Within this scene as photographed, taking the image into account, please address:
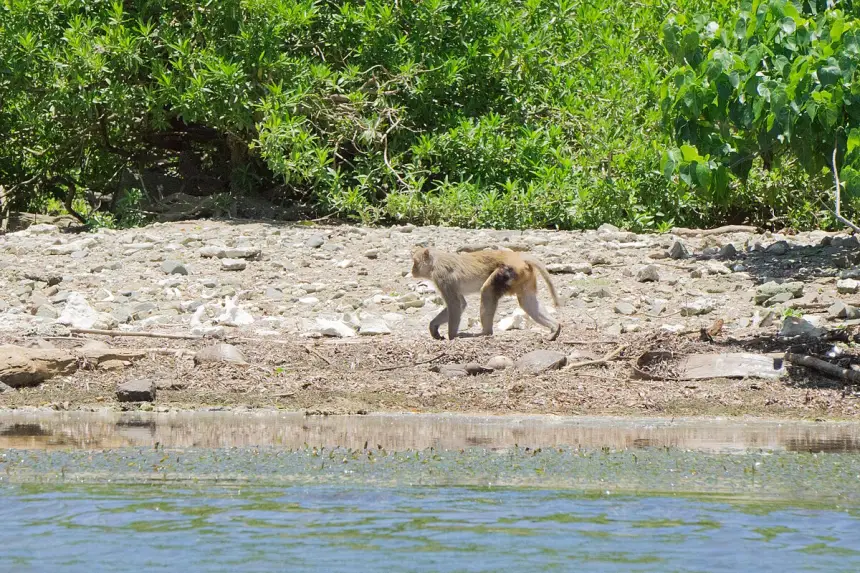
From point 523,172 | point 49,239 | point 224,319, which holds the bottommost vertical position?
point 224,319

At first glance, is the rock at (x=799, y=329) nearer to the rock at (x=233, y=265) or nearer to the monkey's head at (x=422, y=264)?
the monkey's head at (x=422, y=264)

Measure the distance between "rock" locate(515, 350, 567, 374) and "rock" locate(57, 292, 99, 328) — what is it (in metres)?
4.80

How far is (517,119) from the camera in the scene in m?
21.4

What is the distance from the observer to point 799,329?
39.7 ft

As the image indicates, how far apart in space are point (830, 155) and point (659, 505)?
485 cm

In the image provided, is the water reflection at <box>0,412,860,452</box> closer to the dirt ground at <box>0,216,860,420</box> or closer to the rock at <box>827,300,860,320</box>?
the dirt ground at <box>0,216,860,420</box>

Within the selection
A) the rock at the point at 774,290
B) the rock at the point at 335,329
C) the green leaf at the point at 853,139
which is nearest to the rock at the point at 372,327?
the rock at the point at 335,329

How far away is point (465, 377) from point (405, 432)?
1.90 m

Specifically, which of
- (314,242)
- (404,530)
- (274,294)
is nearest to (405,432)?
(404,530)

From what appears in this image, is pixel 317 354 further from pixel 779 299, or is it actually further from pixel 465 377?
pixel 779 299

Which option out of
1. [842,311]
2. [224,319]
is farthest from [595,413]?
[224,319]

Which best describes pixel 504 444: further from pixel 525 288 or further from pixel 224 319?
pixel 224 319

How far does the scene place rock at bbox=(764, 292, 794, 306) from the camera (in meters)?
13.8

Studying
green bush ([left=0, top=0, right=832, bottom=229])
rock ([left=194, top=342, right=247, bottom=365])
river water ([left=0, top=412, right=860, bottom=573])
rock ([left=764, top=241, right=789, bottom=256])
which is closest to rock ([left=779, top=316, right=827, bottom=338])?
river water ([left=0, top=412, right=860, bottom=573])
